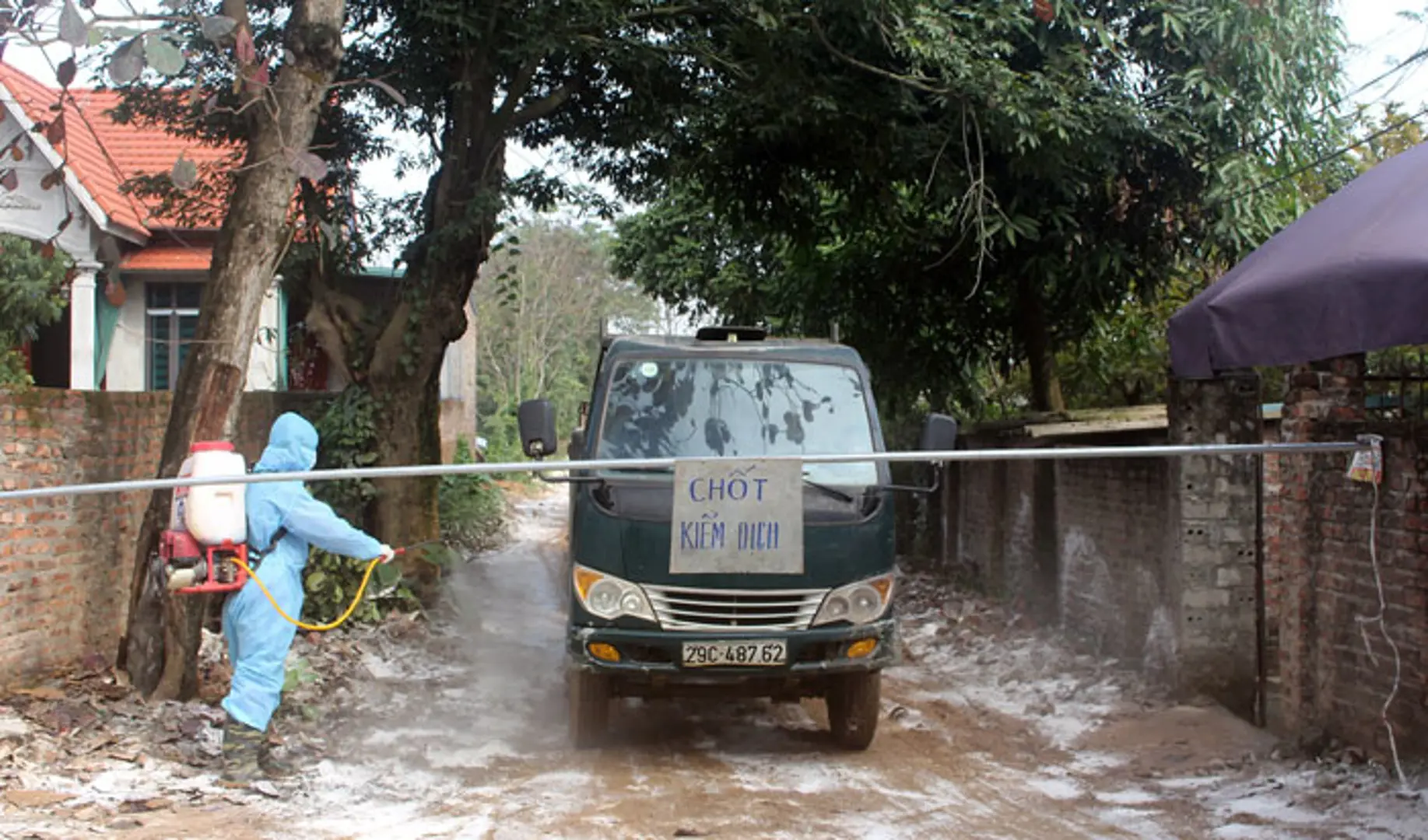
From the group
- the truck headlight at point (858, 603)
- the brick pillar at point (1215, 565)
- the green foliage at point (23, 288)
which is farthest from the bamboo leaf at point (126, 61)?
the green foliage at point (23, 288)

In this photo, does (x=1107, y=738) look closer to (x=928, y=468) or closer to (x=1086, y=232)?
(x=928, y=468)

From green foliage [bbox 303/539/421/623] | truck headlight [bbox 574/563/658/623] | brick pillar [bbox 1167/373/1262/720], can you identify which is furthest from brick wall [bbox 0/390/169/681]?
brick pillar [bbox 1167/373/1262/720]

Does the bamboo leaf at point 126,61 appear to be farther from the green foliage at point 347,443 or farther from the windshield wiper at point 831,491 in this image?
the green foliage at point 347,443

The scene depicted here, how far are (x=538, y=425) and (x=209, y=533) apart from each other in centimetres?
172

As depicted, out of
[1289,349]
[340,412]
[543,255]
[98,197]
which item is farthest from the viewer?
[543,255]

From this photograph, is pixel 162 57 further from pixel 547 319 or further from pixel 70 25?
pixel 547 319

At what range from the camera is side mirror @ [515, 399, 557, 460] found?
6.71 metres

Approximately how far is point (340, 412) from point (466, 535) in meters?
5.70

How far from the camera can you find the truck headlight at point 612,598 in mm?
6332

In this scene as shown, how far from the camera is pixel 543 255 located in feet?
133

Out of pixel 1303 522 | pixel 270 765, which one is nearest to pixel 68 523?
pixel 270 765

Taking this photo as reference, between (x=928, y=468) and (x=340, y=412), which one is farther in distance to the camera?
(x=928, y=468)

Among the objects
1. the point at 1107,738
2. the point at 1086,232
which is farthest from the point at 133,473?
the point at 1086,232

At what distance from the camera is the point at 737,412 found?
700 centimetres
